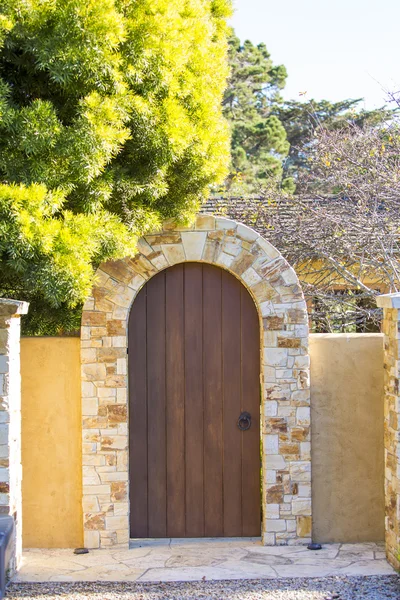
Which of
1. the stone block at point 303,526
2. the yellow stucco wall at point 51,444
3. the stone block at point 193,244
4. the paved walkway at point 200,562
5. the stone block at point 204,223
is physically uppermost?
the stone block at point 204,223

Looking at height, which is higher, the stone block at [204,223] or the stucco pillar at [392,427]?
the stone block at [204,223]

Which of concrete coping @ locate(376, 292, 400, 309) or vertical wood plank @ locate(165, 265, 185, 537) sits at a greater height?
concrete coping @ locate(376, 292, 400, 309)

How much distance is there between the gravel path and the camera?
18.1 ft

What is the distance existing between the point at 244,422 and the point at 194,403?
504 mm

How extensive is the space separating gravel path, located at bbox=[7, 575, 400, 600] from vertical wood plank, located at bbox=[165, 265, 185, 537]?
1.17 metres

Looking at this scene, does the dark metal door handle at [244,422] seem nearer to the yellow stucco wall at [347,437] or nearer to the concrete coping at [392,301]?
the yellow stucco wall at [347,437]

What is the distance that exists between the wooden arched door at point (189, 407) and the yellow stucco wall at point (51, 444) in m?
0.53

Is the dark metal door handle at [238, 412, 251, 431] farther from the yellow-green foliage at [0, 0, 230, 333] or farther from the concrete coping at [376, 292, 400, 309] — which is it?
the yellow-green foliage at [0, 0, 230, 333]

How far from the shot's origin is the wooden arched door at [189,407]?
6.93 metres

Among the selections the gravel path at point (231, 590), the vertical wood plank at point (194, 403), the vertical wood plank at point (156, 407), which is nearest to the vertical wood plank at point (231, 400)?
the vertical wood plank at point (194, 403)

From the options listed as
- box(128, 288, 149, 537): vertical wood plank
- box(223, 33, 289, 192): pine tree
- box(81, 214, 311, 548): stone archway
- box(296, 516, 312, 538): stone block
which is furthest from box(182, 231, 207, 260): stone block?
box(223, 33, 289, 192): pine tree

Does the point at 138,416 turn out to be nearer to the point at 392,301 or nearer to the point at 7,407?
the point at 7,407

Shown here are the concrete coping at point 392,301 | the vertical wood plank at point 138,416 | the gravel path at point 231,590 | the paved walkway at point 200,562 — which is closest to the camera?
the gravel path at point 231,590

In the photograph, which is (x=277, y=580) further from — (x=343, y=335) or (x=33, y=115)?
(x=33, y=115)
